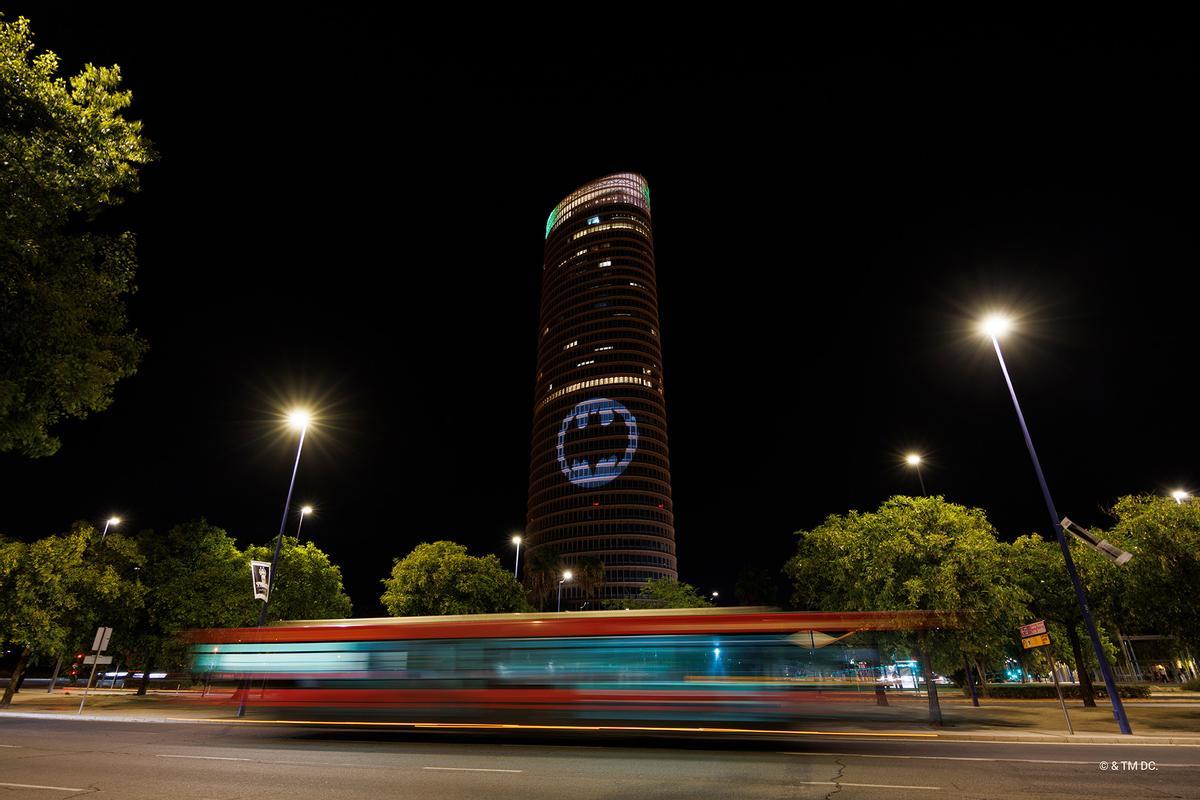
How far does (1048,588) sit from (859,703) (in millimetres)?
22391

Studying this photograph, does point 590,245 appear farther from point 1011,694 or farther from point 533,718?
point 533,718

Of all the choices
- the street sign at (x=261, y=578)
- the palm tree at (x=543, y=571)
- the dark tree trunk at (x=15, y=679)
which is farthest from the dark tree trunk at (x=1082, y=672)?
the palm tree at (x=543, y=571)

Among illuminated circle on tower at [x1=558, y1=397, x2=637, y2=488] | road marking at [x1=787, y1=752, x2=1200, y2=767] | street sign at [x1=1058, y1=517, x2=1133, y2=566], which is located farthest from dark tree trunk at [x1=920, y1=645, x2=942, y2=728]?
illuminated circle on tower at [x1=558, y1=397, x2=637, y2=488]

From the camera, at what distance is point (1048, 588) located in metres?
27.2

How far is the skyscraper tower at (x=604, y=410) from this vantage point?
134 metres

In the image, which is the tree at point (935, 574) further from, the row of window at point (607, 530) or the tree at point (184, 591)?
the row of window at point (607, 530)

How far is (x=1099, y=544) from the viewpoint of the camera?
52.9 feet

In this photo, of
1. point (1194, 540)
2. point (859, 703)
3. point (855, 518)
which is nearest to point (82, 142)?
point (859, 703)

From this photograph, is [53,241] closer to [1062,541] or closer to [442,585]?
[1062,541]

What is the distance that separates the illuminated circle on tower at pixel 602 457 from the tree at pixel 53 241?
428 ft

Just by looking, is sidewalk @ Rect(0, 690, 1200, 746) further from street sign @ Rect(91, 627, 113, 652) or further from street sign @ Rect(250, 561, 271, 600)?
street sign @ Rect(250, 561, 271, 600)

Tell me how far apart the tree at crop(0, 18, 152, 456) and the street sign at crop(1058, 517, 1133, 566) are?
23983mm

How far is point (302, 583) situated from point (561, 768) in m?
Result: 41.9

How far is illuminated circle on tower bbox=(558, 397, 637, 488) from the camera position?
139 metres
